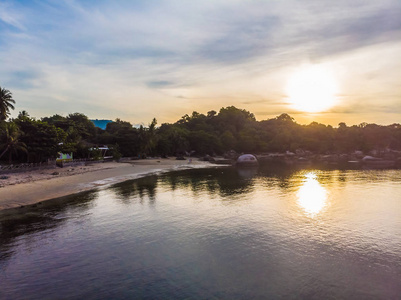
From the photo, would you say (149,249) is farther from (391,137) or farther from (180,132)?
(391,137)

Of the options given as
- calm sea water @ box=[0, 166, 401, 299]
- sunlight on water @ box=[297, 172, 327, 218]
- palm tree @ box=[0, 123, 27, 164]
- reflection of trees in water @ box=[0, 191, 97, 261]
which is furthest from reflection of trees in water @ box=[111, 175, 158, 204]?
palm tree @ box=[0, 123, 27, 164]

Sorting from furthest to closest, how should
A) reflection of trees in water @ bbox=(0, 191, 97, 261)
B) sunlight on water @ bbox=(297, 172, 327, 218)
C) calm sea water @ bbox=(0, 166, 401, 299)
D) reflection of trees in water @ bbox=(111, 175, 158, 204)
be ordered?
reflection of trees in water @ bbox=(111, 175, 158, 204)
sunlight on water @ bbox=(297, 172, 327, 218)
reflection of trees in water @ bbox=(0, 191, 97, 261)
calm sea water @ bbox=(0, 166, 401, 299)

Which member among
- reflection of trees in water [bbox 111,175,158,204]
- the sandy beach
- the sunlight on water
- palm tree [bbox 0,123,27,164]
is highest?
palm tree [bbox 0,123,27,164]

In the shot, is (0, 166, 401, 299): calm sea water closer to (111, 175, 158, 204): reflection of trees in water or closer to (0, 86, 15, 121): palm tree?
(111, 175, 158, 204): reflection of trees in water

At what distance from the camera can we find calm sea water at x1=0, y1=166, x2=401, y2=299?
1223cm

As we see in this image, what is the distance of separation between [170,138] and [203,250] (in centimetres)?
9188

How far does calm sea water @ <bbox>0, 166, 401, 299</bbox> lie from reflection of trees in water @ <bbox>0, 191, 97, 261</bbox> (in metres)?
0.09

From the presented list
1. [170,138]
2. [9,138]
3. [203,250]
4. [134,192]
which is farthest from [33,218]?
[170,138]

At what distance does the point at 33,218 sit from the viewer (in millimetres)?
23172

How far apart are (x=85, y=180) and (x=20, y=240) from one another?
87.8 ft

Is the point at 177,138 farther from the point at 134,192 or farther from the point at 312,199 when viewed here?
the point at 312,199

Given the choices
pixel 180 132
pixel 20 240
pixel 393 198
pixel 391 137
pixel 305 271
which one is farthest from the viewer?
pixel 391 137

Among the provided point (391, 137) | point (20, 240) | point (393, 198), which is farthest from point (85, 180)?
point (391, 137)

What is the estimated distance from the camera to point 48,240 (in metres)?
18.2
